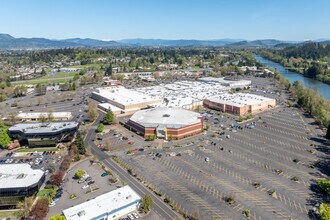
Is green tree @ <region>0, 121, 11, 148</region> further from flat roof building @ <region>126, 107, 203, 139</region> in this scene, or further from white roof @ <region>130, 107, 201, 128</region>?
white roof @ <region>130, 107, 201, 128</region>

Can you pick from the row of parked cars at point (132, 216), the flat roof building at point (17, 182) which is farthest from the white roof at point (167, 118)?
the row of parked cars at point (132, 216)

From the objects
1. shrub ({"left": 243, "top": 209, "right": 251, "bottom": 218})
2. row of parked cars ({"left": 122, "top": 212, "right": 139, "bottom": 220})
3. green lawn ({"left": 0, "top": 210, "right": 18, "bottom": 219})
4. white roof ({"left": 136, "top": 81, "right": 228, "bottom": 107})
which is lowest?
green lawn ({"left": 0, "top": 210, "right": 18, "bottom": 219})

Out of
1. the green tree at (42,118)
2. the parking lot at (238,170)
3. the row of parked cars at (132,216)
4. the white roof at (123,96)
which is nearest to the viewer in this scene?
the row of parked cars at (132,216)

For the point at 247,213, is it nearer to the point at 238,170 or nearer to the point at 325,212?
the point at 325,212

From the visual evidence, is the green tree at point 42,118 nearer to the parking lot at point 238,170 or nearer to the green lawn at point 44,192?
the parking lot at point 238,170

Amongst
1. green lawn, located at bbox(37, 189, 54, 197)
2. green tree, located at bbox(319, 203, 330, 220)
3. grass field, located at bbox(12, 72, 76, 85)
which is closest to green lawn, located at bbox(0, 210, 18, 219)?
green lawn, located at bbox(37, 189, 54, 197)

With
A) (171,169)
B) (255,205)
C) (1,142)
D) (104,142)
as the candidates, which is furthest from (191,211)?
(1,142)
